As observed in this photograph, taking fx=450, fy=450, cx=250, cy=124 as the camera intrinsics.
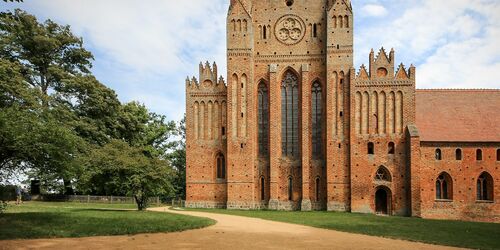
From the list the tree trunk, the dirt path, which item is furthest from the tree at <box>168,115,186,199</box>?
the dirt path

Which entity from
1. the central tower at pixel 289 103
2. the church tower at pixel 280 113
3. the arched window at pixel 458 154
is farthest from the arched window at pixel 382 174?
the arched window at pixel 458 154

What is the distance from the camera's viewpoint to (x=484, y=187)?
37188 millimetres

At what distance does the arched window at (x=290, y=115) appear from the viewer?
41.0 m

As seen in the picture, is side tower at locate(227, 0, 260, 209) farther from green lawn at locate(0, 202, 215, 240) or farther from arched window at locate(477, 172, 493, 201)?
arched window at locate(477, 172, 493, 201)

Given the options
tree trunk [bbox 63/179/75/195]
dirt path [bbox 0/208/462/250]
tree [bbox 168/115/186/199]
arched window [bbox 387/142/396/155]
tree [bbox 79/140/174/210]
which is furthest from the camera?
tree [bbox 168/115/186/199]

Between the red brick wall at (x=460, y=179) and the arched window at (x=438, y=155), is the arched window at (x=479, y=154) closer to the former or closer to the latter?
the red brick wall at (x=460, y=179)

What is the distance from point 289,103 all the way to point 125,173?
1728 centimetres

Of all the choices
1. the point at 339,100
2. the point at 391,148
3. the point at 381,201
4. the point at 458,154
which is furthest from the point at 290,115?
the point at 458,154

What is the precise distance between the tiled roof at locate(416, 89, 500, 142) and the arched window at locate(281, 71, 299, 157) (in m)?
10.7

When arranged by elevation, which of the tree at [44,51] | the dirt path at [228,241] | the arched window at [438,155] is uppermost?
the tree at [44,51]

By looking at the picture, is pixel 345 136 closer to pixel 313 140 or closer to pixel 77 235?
pixel 313 140

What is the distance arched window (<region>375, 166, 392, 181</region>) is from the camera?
38406 mm

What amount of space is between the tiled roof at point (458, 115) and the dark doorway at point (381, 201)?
566 cm

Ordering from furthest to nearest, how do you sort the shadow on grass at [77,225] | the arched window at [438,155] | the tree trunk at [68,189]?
the tree trunk at [68,189], the arched window at [438,155], the shadow on grass at [77,225]
